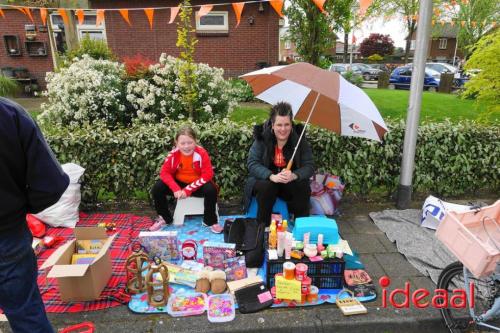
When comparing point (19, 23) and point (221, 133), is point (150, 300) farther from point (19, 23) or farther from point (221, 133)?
point (19, 23)

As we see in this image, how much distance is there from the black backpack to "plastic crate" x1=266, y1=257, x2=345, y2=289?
0.33 meters

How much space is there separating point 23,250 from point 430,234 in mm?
3883

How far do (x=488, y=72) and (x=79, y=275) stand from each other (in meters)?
5.88

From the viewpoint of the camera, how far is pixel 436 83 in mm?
17219

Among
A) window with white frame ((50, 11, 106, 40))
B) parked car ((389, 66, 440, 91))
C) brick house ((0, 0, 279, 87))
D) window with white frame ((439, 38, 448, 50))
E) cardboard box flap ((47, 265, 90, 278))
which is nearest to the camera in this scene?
cardboard box flap ((47, 265, 90, 278))

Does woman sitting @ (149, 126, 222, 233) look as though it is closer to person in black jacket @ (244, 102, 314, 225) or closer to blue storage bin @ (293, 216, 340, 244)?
person in black jacket @ (244, 102, 314, 225)

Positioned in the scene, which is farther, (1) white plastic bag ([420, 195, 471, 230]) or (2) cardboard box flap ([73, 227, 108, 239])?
(1) white plastic bag ([420, 195, 471, 230])

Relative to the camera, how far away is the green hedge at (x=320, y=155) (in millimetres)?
4270

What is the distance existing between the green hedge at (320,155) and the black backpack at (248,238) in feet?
2.85

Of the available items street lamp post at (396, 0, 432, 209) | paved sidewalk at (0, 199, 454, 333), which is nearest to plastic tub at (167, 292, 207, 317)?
paved sidewalk at (0, 199, 454, 333)

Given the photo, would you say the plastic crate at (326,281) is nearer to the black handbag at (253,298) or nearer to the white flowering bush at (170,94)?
the black handbag at (253,298)

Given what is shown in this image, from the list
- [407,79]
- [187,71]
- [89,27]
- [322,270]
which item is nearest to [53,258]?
[322,270]

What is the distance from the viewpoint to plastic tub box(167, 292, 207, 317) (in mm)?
2723

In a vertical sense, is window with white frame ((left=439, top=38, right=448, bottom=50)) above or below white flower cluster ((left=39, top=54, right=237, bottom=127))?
above
